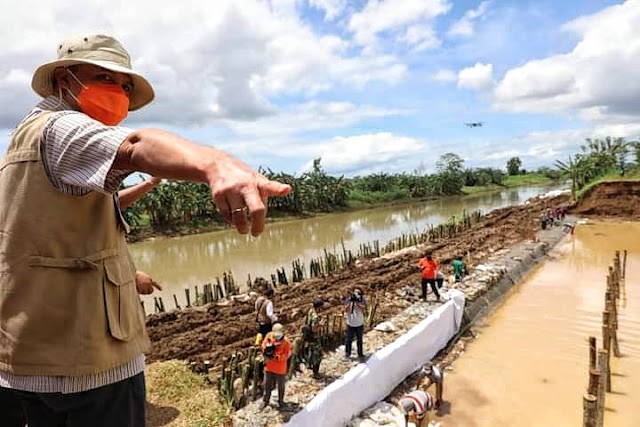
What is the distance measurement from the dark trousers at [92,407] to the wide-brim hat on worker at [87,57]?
73 cm

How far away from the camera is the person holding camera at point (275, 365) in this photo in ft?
16.4

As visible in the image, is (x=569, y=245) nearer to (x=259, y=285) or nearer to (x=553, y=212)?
(x=553, y=212)

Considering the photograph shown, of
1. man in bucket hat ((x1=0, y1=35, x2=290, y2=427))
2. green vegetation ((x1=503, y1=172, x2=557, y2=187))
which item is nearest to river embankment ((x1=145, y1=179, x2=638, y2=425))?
man in bucket hat ((x1=0, y1=35, x2=290, y2=427))

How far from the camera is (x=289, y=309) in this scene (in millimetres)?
9766

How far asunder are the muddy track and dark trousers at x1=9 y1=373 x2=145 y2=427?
5.96 m

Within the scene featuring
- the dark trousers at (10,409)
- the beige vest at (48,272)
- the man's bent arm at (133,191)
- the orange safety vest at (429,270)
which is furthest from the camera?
the orange safety vest at (429,270)

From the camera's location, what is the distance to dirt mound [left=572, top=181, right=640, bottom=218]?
26516 millimetres

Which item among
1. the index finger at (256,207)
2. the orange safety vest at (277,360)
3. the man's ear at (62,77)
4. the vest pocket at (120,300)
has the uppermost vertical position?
the man's ear at (62,77)

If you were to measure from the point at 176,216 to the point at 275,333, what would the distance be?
23.3 metres

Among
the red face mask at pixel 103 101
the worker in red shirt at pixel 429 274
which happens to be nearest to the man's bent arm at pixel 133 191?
the red face mask at pixel 103 101

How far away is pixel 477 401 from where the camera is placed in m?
6.61

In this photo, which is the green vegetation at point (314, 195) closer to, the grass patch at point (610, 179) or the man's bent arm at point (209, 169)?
the man's bent arm at point (209, 169)

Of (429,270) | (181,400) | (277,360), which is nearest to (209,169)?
(277,360)

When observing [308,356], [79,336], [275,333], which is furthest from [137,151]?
[308,356]
